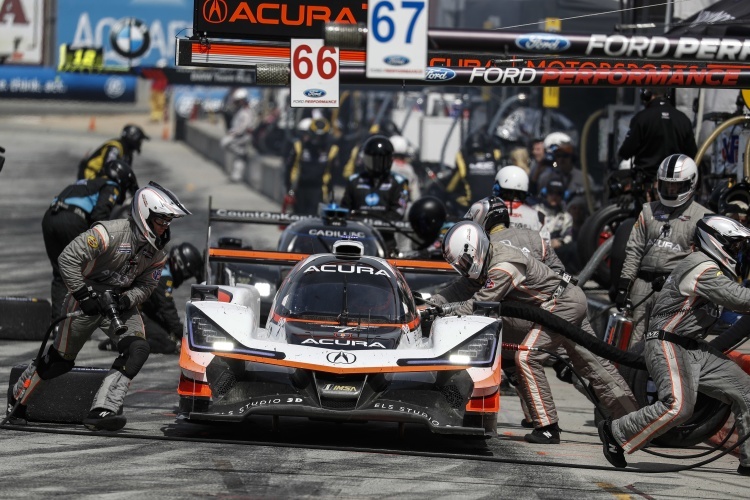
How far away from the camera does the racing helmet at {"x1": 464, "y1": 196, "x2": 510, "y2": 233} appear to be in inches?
451

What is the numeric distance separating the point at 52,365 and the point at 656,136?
710 cm

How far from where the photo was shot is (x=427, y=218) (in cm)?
1505

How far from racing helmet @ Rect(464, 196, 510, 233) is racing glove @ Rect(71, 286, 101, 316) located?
3272 mm

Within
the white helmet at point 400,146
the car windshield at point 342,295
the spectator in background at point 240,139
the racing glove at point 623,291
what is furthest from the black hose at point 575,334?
the spectator in background at point 240,139

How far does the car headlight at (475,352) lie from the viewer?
9.24m

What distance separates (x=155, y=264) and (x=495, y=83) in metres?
3.16

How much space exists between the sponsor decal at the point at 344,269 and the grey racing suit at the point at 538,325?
2.07 ft

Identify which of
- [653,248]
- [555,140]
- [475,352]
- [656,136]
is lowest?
[475,352]

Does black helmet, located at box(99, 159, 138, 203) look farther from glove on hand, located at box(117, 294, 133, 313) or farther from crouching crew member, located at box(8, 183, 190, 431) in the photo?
glove on hand, located at box(117, 294, 133, 313)

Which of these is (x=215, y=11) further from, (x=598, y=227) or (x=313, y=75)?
(x=598, y=227)

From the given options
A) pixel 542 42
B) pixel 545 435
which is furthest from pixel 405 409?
pixel 542 42

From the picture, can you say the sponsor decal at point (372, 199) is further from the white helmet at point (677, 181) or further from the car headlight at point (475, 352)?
the car headlight at point (475, 352)

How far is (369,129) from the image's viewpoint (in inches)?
1133

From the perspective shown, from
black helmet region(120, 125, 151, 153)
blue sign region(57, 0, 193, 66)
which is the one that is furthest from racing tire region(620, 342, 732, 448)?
blue sign region(57, 0, 193, 66)
